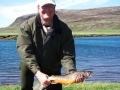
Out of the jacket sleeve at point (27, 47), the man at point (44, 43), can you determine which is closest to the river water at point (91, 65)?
the man at point (44, 43)

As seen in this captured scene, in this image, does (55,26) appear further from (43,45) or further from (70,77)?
(70,77)

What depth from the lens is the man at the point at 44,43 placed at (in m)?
6.42

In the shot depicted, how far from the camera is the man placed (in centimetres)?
642

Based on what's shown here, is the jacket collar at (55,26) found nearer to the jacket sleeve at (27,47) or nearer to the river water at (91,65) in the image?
the jacket sleeve at (27,47)

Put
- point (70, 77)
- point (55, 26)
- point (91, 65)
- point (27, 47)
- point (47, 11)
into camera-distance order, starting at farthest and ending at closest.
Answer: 1. point (91, 65)
2. point (55, 26)
3. point (27, 47)
4. point (47, 11)
5. point (70, 77)

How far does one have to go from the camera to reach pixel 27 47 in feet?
21.3

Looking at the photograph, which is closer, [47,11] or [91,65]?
[47,11]

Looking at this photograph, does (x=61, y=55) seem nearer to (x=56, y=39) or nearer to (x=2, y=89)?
(x=56, y=39)

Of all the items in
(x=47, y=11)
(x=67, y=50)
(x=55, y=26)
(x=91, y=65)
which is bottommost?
(x=91, y=65)

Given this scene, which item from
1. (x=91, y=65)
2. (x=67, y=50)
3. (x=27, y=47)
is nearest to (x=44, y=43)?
(x=27, y=47)

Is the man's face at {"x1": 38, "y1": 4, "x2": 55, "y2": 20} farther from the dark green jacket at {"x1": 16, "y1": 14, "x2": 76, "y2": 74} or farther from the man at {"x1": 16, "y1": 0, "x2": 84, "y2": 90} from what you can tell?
the dark green jacket at {"x1": 16, "y1": 14, "x2": 76, "y2": 74}

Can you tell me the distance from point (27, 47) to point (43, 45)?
1.05 ft

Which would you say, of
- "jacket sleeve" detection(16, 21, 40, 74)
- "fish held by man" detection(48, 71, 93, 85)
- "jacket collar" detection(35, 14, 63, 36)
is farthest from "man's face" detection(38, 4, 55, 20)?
"fish held by man" detection(48, 71, 93, 85)

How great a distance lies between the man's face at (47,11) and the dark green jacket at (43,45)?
24cm
